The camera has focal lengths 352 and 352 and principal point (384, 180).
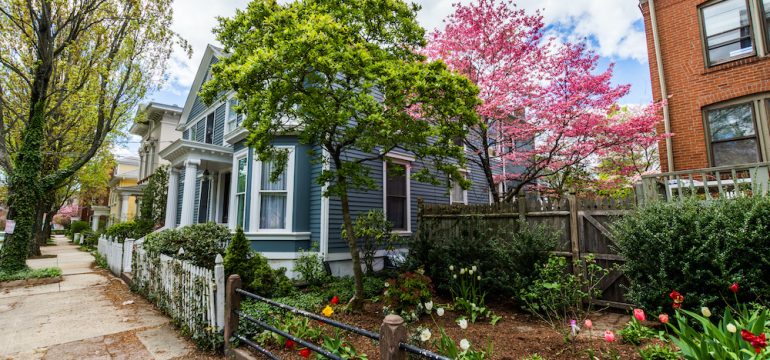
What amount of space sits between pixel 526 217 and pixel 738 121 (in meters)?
5.57

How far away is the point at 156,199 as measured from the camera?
609 inches

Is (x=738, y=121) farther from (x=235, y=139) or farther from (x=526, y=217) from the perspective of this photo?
(x=235, y=139)

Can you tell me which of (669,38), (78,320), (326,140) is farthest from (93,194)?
(669,38)

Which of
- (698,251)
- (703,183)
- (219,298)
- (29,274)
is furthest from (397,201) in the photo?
(29,274)

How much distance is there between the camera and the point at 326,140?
575cm

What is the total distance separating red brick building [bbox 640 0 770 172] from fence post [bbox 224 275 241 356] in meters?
9.54

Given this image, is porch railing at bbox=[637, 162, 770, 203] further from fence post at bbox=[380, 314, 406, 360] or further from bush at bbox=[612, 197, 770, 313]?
fence post at bbox=[380, 314, 406, 360]

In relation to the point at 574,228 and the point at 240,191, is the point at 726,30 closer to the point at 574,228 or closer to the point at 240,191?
the point at 574,228

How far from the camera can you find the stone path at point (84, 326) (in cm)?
449

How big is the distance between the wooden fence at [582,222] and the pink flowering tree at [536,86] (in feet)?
5.85

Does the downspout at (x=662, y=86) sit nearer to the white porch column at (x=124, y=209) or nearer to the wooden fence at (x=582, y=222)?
the wooden fence at (x=582, y=222)

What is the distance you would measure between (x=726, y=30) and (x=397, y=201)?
875 centimetres

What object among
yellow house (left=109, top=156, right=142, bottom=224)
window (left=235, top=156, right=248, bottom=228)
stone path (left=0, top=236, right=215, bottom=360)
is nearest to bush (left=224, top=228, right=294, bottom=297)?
stone path (left=0, top=236, right=215, bottom=360)

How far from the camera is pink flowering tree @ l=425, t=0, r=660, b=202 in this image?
813cm
